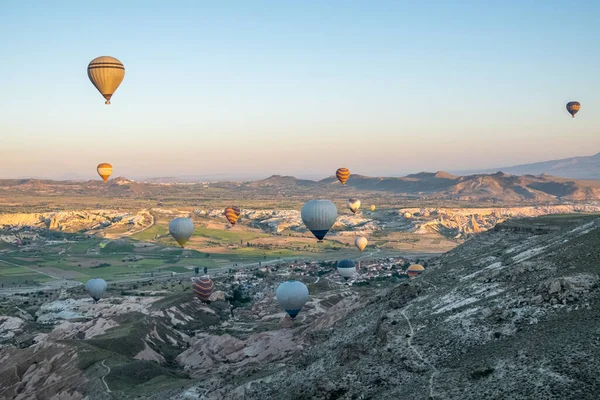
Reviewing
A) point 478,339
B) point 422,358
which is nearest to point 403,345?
point 422,358

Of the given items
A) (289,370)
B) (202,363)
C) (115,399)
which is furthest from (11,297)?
(289,370)

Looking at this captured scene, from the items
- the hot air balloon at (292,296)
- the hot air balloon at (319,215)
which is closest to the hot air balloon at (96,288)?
the hot air balloon at (292,296)

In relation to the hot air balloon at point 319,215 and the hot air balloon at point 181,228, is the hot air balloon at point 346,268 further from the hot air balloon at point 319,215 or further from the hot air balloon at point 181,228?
the hot air balloon at point 319,215

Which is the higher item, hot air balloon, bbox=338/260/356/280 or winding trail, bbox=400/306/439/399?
winding trail, bbox=400/306/439/399

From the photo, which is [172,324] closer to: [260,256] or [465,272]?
[465,272]

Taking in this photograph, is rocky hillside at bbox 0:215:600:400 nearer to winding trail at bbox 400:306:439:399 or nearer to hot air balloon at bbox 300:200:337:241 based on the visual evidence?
winding trail at bbox 400:306:439:399

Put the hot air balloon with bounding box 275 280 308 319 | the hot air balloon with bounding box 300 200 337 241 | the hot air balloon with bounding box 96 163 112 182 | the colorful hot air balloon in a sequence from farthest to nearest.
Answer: the hot air balloon with bounding box 96 163 112 182 → the colorful hot air balloon → the hot air balloon with bounding box 300 200 337 241 → the hot air balloon with bounding box 275 280 308 319

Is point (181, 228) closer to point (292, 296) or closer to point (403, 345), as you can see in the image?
point (292, 296)

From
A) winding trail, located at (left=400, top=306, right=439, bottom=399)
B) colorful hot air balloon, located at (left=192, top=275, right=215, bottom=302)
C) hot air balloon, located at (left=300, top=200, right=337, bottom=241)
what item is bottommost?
colorful hot air balloon, located at (left=192, top=275, right=215, bottom=302)

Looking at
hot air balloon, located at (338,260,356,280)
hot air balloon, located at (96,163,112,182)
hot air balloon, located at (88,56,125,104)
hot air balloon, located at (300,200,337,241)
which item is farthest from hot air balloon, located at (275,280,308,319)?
hot air balloon, located at (96,163,112,182)
